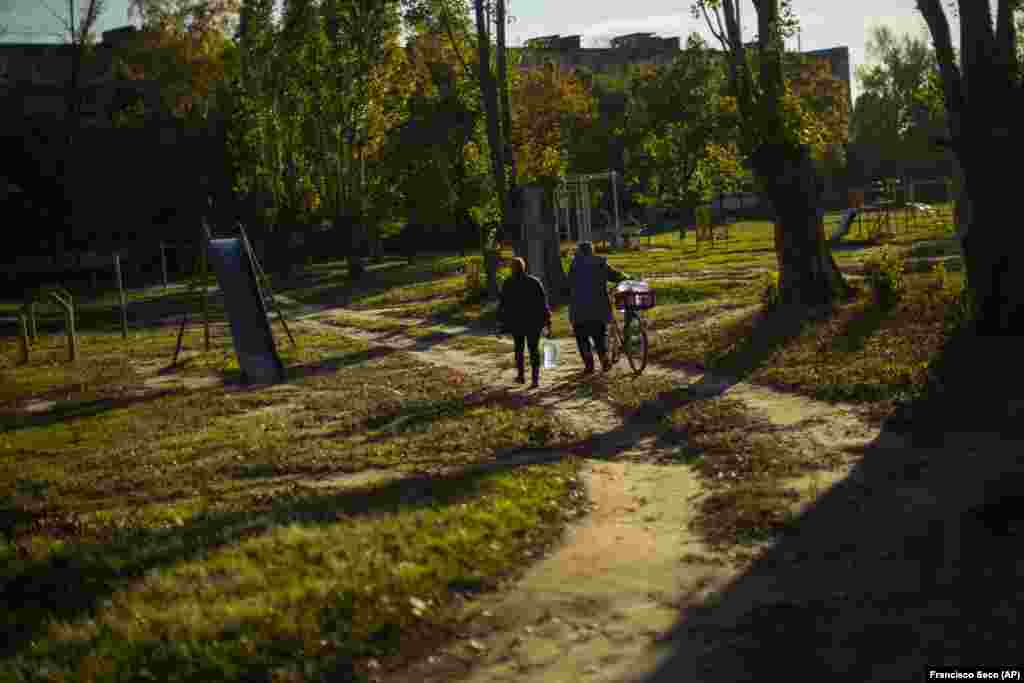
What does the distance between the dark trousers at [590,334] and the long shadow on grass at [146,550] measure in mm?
6782

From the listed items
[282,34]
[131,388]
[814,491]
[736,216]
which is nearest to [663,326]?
[131,388]

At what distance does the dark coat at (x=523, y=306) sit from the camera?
633 inches

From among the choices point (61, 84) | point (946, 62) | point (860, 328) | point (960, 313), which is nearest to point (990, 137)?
point (946, 62)

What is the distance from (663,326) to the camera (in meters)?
21.1

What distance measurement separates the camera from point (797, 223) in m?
19.8

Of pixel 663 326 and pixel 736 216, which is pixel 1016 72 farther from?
pixel 736 216

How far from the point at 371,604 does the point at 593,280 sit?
1003cm

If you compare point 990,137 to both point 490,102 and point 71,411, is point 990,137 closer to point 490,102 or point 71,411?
point 71,411

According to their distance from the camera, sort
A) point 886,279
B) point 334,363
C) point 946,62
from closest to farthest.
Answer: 1. point 946,62
2. point 886,279
3. point 334,363

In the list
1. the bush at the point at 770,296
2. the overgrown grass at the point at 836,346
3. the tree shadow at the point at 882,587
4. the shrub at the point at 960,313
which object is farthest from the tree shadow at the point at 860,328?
the tree shadow at the point at 882,587

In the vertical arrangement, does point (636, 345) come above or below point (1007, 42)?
below

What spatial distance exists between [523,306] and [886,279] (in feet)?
19.4

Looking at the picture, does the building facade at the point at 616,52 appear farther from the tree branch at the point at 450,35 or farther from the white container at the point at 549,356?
the white container at the point at 549,356

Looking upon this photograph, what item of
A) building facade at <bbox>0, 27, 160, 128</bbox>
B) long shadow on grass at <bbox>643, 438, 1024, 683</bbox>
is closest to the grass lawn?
long shadow on grass at <bbox>643, 438, 1024, 683</bbox>
